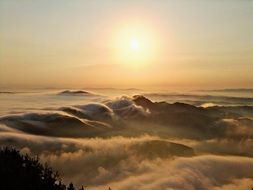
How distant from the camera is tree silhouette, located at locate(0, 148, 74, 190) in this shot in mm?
55719

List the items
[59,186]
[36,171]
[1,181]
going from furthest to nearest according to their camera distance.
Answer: [36,171] → [59,186] → [1,181]

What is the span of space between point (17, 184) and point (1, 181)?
260 cm

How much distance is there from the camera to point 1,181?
5566 cm

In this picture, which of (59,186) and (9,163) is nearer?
(59,186)

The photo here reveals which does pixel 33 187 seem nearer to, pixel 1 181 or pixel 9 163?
pixel 1 181

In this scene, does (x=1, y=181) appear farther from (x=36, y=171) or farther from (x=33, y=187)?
(x=36, y=171)

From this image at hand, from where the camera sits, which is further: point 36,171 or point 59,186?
point 36,171

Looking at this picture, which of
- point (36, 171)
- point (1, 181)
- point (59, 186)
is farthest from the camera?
point (36, 171)

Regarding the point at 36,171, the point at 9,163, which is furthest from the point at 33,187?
the point at 9,163

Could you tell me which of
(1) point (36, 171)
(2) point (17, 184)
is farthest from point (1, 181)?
(1) point (36, 171)

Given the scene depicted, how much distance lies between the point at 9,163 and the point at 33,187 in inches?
498

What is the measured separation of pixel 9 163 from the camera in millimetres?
66750

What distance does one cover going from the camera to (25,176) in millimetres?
61312

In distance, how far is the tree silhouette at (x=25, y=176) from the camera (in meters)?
55.7
